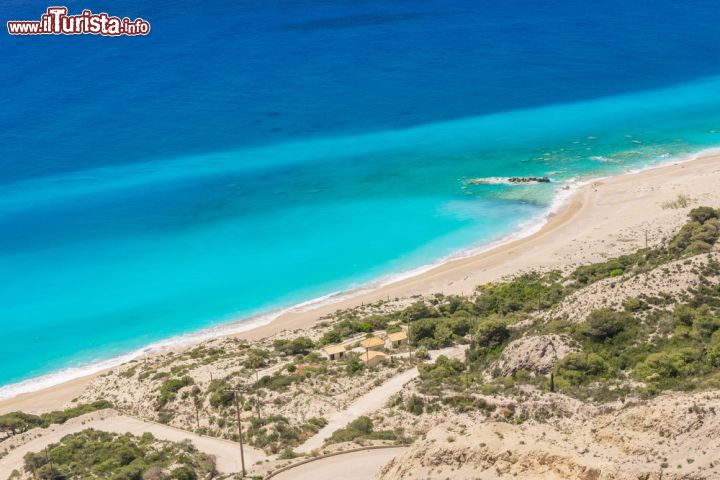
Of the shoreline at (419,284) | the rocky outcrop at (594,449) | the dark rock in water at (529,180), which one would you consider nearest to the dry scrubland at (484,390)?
the rocky outcrop at (594,449)

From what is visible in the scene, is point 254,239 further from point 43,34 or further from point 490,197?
point 43,34

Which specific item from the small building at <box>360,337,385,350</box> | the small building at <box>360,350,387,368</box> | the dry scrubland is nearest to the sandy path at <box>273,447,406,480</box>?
the dry scrubland

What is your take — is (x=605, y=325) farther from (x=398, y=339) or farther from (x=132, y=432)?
(x=132, y=432)

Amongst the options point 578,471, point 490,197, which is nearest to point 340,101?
point 490,197

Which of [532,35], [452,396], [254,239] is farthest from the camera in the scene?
[532,35]

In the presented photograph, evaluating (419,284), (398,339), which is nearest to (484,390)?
(398,339)
